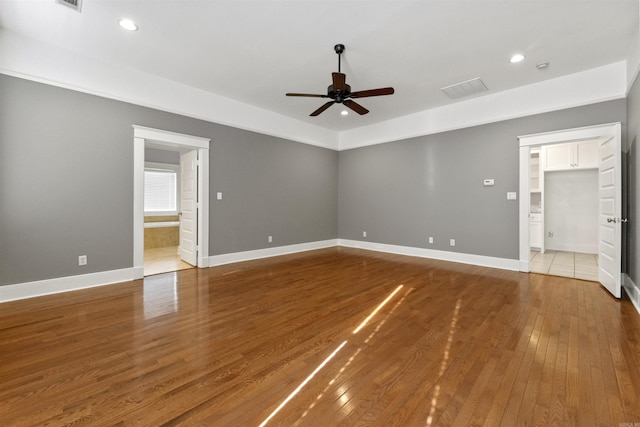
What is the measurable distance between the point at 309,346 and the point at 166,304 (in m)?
1.88

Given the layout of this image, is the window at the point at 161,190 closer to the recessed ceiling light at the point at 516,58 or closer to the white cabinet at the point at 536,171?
the recessed ceiling light at the point at 516,58

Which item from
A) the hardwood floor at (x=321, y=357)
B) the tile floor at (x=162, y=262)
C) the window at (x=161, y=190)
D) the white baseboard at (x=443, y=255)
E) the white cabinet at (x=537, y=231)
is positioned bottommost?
the hardwood floor at (x=321, y=357)

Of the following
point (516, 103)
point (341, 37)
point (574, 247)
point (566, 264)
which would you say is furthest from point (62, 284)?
point (574, 247)

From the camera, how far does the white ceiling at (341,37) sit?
2.72 metres

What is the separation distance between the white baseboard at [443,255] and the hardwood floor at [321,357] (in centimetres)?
107

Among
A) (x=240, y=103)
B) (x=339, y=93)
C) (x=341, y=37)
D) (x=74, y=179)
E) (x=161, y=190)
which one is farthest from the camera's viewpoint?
(x=161, y=190)

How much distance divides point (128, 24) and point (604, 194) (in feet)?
20.4

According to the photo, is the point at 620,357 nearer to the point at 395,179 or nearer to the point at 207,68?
the point at 395,179

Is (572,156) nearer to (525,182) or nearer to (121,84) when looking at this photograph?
(525,182)

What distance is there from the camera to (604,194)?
3.66m

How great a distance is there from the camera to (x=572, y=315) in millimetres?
2752

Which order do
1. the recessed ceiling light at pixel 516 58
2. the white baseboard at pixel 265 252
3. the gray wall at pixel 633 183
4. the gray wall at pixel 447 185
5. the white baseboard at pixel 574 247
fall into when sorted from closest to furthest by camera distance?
the gray wall at pixel 633 183, the recessed ceiling light at pixel 516 58, the gray wall at pixel 447 185, the white baseboard at pixel 265 252, the white baseboard at pixel 574 247

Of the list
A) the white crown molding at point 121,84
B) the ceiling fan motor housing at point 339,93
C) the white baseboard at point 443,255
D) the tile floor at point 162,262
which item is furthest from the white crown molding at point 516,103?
the tile floor at point 162,262

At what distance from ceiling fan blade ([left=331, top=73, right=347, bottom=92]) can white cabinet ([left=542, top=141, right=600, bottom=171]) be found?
4916 mm
